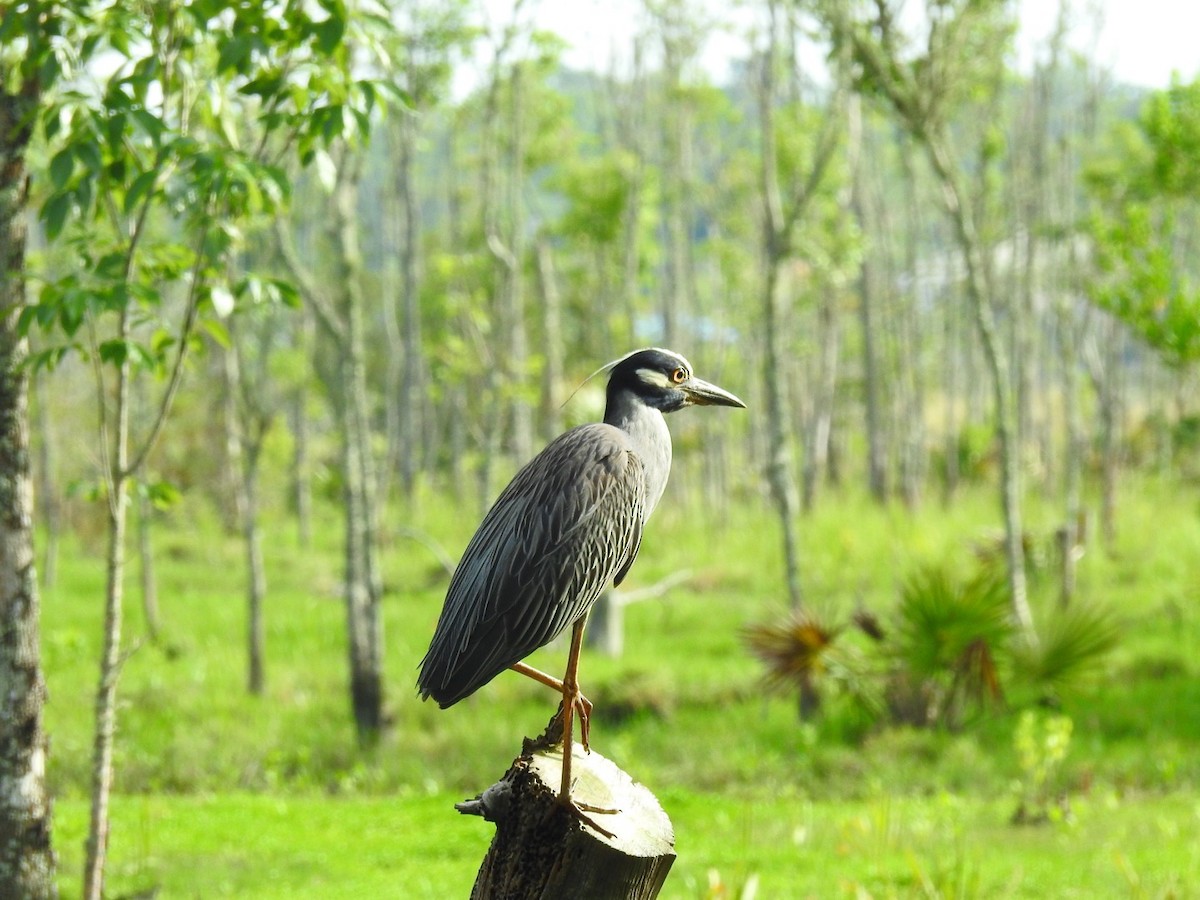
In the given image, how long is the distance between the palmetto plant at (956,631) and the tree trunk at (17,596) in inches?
286

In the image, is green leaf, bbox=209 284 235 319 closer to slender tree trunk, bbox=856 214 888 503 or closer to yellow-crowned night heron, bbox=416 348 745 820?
yellow-crowned night heron, bbox=416 348 745 820

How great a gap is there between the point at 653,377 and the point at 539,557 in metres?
0.65

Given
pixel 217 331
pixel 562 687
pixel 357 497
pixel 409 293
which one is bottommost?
pixel 562 687

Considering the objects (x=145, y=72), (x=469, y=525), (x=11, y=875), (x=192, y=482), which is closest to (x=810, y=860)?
(x=11, y=875)

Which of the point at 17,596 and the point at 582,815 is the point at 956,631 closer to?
the point at 17,596

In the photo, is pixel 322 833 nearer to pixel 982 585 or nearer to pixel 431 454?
→ pixel 982 585

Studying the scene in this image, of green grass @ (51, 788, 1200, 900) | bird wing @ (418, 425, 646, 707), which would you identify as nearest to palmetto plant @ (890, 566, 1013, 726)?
green grass @ (51, 788, 1200, 900)

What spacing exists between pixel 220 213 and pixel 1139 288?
10.8 meters

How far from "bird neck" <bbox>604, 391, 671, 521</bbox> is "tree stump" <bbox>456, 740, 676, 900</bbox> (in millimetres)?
834

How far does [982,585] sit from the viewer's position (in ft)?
35.6

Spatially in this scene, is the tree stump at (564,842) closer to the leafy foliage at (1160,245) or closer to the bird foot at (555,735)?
the bird foot at (555,735)

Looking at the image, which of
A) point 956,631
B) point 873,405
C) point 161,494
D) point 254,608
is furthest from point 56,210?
point 873,405

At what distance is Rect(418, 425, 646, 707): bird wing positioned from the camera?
3.45 meters

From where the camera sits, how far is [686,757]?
11547mm
